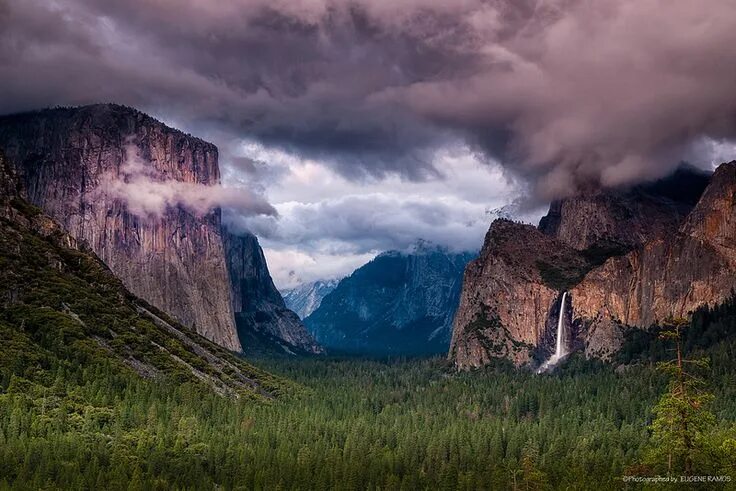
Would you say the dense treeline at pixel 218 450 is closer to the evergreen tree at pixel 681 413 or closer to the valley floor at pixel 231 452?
the valley floor at pixel 231 452

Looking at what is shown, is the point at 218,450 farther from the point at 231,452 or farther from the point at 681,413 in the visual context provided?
the point at 681,413

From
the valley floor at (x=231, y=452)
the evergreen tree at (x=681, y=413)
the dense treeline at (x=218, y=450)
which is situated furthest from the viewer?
the dense treeline at (x=218, y=450)

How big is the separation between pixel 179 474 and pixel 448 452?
7174 centimetres

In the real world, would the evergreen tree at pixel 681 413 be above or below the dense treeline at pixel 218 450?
above

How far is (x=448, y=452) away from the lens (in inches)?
7357

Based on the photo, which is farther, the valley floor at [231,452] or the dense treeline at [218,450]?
the dense treeline at [218,450]

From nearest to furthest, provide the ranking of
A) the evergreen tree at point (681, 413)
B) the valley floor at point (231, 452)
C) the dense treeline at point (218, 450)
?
the evergreen tree at point (681, 413)
the valley floor at point (231, 452)
the dense treeline at point (218, 450)

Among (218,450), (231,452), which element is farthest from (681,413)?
(218,450)

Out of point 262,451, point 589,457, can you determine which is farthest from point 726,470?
point 262,451

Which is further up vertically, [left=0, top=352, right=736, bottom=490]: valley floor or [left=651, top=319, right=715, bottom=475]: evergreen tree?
[left=651, top=319, right=715, bottom=475]: evergreen tree

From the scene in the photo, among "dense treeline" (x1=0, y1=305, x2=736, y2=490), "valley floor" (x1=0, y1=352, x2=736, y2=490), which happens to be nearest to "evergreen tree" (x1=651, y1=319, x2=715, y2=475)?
"valley floor" (x1=0, y1=352, x2=736, y2=490)

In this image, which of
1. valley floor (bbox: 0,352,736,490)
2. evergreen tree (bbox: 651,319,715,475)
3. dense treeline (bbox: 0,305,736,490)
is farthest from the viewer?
dense treeline (bbox: 0,305,736,490)

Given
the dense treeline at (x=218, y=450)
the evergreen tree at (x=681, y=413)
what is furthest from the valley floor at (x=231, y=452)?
the evergreen tree at (x=681, y=413)

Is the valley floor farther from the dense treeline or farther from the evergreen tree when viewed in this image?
the evergreen tree
